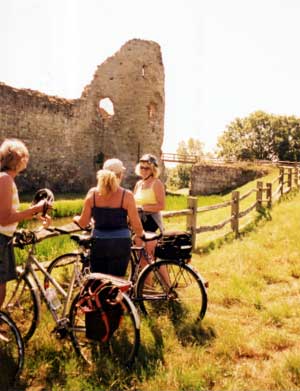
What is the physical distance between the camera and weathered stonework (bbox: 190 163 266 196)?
94.9 feet

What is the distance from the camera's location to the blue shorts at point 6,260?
3555 mm

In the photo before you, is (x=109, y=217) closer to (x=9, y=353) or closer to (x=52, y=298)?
(x=52, y=298)

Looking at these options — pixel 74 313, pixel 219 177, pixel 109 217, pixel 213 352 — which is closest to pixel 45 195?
pixel 109 217

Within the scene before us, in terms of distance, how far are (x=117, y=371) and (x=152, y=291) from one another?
1244 mm

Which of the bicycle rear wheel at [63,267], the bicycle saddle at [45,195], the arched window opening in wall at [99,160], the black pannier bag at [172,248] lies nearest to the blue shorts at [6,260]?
the bicycle saddle at [45,195]

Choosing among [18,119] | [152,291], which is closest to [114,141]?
[18,119]

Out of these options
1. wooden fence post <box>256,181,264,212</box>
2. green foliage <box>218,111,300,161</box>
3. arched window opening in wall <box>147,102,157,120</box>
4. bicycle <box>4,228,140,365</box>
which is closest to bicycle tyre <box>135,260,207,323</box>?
bicycle <box>4,228,140,365</box>

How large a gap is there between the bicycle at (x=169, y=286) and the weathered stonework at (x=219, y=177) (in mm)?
24668

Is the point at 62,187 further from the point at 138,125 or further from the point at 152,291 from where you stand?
the point at 152,291

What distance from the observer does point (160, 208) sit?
5266mm

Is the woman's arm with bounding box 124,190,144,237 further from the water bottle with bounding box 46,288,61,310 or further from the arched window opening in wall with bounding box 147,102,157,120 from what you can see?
the arched window opening in wall with bounding box 147,102,157,120

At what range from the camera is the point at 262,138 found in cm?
5297

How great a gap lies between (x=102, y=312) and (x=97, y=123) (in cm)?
2244

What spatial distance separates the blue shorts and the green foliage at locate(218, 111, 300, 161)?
48082mm
